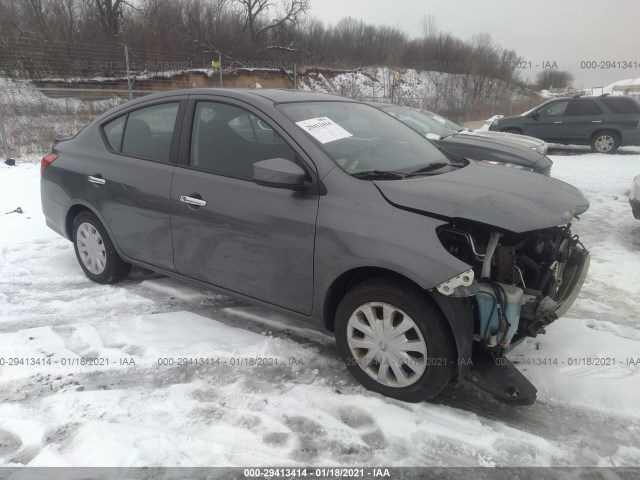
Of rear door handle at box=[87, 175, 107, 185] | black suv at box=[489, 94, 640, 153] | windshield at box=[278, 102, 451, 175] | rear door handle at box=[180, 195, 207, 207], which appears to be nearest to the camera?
windshield at box=[278, 102, 451, 175]

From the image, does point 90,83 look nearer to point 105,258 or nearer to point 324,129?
point 105,258

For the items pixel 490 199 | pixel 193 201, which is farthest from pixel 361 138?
pixel 193 201

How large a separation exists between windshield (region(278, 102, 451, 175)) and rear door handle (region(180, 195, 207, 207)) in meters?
0.83

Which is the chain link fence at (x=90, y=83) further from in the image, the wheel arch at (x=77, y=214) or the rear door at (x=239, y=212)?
the rear door at (x=239, y=212)

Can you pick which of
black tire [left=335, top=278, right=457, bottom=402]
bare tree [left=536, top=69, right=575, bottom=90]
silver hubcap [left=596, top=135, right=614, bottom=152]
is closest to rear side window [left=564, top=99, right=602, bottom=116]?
silver hubcap [left=596, top=135, right=614, bottom=152]

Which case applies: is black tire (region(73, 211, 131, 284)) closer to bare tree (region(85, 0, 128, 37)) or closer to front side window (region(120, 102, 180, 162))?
front side window (region(120, 102, 180, 162))

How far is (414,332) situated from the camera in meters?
2.51

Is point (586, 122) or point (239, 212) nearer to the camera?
point (239, 212)

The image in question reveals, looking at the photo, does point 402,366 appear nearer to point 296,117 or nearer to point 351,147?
point 351,147

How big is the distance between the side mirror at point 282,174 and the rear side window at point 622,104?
13.3 m

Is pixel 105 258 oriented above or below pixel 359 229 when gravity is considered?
below

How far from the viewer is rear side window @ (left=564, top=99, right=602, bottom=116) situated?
42.4 ft

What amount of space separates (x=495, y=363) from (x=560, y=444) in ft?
1.65

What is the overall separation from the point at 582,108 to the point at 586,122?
0.42 m
